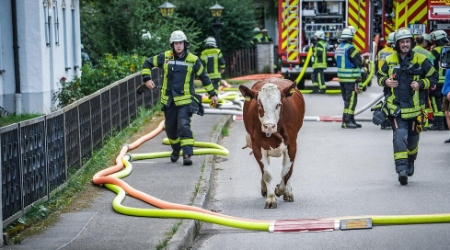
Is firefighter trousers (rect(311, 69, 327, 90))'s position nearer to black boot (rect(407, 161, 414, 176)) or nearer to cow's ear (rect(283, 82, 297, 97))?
black boot (rect(407, 161, 414, 176))

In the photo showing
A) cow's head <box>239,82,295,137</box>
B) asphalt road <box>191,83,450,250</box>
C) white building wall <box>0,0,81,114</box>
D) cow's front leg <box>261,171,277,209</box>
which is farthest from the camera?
white building wall <box>0,0,81,114</box>

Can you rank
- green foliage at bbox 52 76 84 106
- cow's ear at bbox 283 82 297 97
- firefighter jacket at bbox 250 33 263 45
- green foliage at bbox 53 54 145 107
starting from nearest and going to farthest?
cow's ear at bbox 283 82 297 97
green foliage at bbox 52 76 84 106
green foliage at bbox 53 54 145 107
firefighter jacket at bbox 250 33 263 45

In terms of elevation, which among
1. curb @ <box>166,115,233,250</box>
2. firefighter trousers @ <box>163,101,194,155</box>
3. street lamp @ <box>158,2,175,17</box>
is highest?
street lamp @ <box>158,2,175,17</box>

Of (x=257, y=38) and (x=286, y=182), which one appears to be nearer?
(x=286, y=182)

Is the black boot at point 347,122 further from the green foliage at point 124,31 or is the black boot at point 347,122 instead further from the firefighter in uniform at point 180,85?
the green foliage at point 124,31

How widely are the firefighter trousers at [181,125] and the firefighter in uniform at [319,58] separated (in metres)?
14.3

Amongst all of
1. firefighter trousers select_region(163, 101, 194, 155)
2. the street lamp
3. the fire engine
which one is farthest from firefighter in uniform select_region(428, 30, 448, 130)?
the street lamp

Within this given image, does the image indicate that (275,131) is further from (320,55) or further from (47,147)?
(320,55)

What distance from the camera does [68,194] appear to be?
38.5 feet

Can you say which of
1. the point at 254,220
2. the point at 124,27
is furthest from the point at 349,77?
the point at 254,220

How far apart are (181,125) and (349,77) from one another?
22.4 ft

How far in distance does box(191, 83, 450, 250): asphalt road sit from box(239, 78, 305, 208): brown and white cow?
230mm

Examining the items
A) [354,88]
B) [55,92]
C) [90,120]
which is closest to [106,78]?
[55,92]

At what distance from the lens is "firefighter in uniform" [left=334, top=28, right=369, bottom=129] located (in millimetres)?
20500
